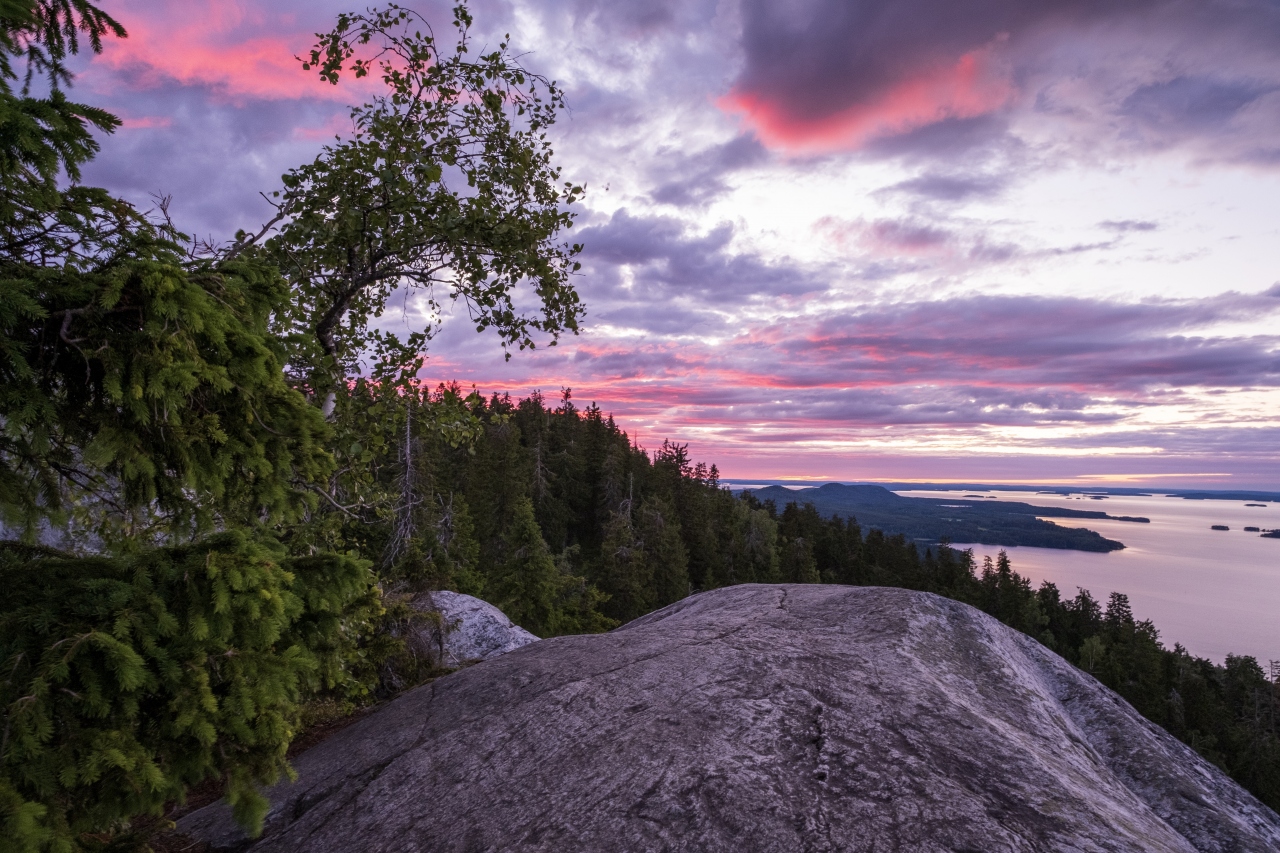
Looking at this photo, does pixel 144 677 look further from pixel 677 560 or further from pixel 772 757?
pixel 677 560

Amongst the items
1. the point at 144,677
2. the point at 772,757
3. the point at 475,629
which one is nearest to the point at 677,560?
the point at 475,629

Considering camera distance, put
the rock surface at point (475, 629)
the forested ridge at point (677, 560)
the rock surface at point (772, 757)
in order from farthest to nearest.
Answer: the forested ridge at point (677, 560) < the rock surface at point (475, 629) < the rock surface at point (772, 757)

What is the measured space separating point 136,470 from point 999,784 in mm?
5636

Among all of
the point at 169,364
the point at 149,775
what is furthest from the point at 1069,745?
the point at 169,364

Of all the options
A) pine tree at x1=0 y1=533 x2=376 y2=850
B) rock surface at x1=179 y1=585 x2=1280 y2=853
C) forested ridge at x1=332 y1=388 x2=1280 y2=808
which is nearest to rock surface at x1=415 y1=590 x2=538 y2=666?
rock surface at x1=179 y1=585 x2=1280 y2=853

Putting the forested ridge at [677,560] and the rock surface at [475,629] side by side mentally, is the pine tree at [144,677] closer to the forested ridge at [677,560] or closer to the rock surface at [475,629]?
the rock surface at [475,629]

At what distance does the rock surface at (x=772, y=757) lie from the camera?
385 cm

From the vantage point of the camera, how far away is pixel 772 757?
443 centimetres

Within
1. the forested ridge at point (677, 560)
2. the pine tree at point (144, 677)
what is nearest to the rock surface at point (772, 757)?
the pine tree at point (144, 677)

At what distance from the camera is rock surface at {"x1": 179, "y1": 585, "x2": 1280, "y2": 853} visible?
3846 mm

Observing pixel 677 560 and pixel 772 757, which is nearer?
pixel 772 757

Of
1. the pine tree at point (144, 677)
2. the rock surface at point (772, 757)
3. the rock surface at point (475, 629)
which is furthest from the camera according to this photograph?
the rock surface at point (475, 629)

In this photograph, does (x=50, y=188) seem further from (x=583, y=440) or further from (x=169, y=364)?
(x=583, y=440)

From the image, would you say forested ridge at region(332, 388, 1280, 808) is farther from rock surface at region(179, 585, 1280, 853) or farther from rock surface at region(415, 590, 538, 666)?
rock surface at region(179, 585, 1280, 853)
